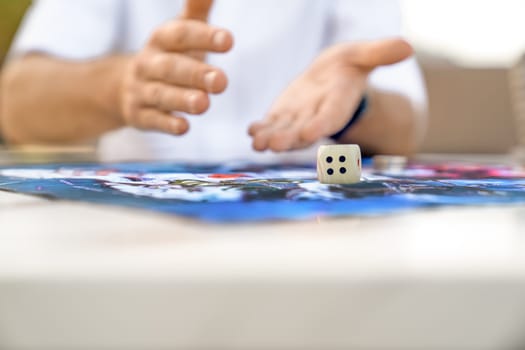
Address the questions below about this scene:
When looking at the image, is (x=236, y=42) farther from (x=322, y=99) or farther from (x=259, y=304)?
(x=259, y=304)

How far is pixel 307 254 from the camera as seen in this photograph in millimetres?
Answer: 187

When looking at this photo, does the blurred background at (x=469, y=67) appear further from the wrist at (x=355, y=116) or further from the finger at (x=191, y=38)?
the finger at (x=191, y=38)

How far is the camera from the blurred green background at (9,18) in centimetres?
274

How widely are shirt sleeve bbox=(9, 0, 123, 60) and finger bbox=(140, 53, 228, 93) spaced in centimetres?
51

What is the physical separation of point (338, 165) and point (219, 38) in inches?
14.7

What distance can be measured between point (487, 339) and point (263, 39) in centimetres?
132

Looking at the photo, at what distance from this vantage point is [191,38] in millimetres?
769

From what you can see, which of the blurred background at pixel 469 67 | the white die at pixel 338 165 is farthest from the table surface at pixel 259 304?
the blurred background at pixel 469 67

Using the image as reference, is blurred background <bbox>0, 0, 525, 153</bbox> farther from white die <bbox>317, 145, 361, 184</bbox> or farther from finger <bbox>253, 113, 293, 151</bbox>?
white die <bbox>317, 145, 361, 184</bbox>

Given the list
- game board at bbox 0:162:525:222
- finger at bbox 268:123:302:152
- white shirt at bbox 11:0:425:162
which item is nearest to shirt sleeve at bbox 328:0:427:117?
white shirt at bbox 11:0:425:162

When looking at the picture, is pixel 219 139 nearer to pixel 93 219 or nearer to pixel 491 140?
pixel 93 219

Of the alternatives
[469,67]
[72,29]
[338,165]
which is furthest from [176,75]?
[469,67]

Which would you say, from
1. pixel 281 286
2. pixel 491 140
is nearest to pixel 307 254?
pixel 281 286

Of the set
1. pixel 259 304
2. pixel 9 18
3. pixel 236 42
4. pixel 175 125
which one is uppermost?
pixel 9 18
